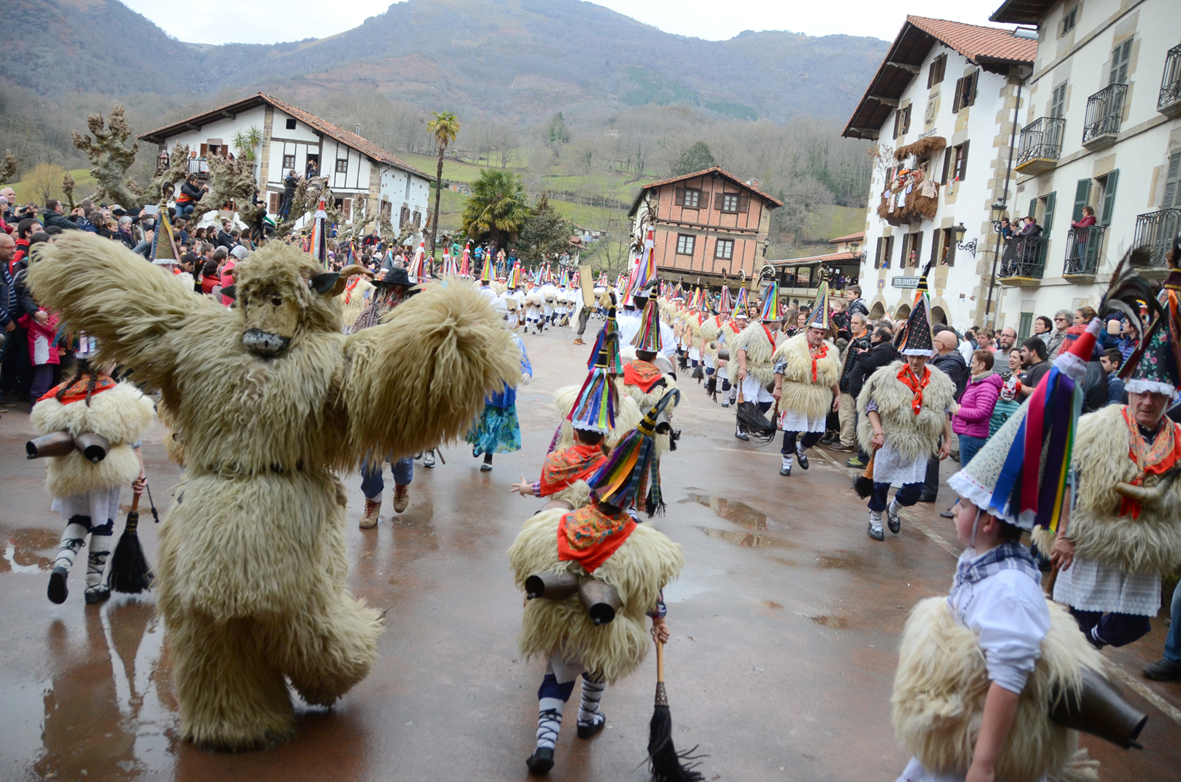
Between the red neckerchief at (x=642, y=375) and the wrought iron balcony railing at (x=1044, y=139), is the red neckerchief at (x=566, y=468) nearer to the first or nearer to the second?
the red neckerchief at (x=642, y=375)

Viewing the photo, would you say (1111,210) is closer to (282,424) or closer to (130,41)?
(282,424)

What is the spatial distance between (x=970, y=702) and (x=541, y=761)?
182cm

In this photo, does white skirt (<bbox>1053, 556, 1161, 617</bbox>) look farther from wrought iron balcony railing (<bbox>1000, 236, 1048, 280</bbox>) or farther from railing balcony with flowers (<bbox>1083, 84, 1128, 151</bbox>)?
wrought iron balcony railing (<bbox>1000, 236, 1048, 280</bbox>)

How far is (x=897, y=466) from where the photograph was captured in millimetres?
7965

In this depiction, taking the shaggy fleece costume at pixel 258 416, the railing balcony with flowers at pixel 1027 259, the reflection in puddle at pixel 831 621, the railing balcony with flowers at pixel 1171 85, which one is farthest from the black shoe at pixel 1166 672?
the railing balcony with flowers at pixel 1027 259

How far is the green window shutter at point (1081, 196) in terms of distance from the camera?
1711cm

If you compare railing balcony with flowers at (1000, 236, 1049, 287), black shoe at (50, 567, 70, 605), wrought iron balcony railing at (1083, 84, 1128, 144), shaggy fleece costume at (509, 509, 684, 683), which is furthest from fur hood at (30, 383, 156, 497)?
railing balcony with flowers at (1000, 236, 1049, 287)

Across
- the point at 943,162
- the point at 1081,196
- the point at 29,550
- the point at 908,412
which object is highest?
the point at 943,162

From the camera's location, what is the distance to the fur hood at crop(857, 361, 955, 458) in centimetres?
789

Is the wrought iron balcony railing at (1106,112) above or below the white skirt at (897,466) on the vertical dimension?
above

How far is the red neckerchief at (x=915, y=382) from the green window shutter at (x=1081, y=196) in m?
12.0

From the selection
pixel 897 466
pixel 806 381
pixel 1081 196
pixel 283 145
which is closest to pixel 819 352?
pixel 806 381

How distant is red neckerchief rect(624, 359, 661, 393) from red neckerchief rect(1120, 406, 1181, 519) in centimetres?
366

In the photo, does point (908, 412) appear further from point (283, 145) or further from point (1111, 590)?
point (283, 145)
